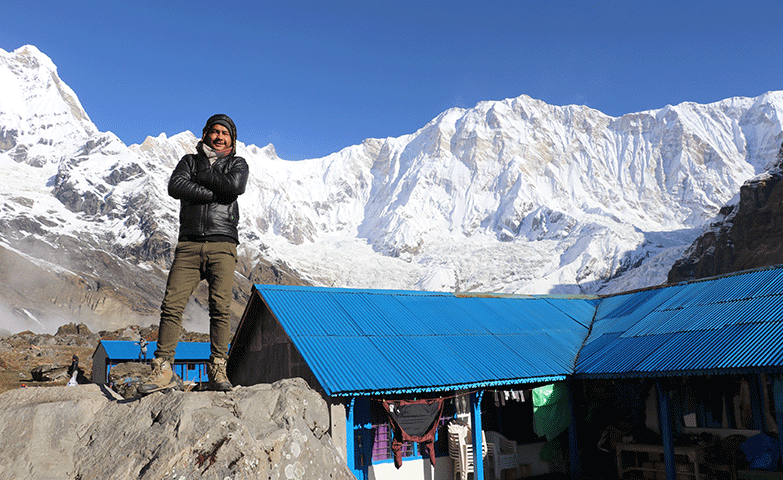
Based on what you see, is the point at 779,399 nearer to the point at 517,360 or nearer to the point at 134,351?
the point at 517,360

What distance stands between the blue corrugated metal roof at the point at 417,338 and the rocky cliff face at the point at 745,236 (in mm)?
75362

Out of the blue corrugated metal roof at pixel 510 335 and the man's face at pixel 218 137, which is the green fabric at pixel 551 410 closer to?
the blue corrugated metal roof at pixel 510 335

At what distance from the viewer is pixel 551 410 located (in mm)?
15773

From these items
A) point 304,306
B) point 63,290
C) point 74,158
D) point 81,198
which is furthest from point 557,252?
point 74,158

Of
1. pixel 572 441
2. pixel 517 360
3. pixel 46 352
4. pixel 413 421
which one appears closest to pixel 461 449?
pixel 413 421

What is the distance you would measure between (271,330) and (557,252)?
471ft

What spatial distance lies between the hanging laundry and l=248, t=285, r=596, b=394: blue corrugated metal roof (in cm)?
82

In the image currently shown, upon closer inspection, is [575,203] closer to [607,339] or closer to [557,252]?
[557,252]

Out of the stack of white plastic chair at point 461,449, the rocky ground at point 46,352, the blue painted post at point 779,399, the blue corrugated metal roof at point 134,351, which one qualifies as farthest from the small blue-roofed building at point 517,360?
the rocky ground at point 46,352

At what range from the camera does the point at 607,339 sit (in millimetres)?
17031

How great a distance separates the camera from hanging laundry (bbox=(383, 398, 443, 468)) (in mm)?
13047

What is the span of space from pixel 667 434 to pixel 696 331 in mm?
2668

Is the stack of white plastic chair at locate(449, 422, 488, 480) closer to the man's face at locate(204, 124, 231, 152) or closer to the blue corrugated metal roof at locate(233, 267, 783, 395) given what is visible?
the blue corrugated metal roof at locate(233, 267, 783, 395)

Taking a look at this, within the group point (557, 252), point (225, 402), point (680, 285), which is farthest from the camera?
point (557, 252)
